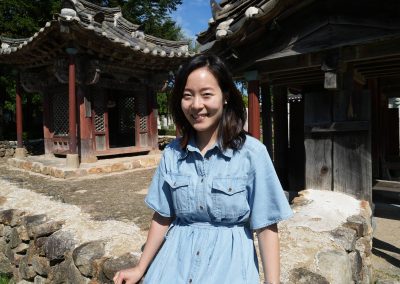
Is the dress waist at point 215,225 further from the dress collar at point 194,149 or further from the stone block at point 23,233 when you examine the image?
the stone block at point 23,233

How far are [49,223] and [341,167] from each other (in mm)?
3733

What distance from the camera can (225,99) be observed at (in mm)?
1576

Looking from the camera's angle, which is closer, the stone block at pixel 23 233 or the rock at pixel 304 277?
the rock at pixel 304 277

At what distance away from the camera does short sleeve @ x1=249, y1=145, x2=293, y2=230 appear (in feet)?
4.66

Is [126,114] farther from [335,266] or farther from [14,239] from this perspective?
[335,266]

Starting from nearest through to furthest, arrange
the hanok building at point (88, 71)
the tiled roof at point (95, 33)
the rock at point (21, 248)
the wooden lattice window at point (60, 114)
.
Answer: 1. the rock at point (21, 248)
2. the tiled roof at point (95, 33)
3. the hanok building at point (88, 71)
4. the wooden lattice window at point (60, 114)

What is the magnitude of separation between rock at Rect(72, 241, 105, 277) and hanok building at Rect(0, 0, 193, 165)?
541 centimetres

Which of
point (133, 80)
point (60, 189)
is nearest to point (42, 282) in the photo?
point (60, 189)

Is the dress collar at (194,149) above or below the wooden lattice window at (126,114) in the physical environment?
below

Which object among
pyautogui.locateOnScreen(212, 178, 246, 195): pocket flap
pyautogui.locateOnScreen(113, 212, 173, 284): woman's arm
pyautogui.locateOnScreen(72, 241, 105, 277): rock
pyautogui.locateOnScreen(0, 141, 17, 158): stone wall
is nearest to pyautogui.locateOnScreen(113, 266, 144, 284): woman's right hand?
pyautogui.locateOnScreen(113, 212, 173, 284): woman's arm

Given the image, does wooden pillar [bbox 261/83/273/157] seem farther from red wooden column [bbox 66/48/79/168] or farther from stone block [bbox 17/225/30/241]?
red wooden column [bbox 66/48/79/168]

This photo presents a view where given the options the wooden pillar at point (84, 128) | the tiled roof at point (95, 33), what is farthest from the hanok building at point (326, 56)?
the wooden pillar at point (84, 128)

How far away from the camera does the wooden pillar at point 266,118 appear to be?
5.88 metres

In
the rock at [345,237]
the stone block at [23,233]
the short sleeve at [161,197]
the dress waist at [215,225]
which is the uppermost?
the short sleeve at [161,197]
